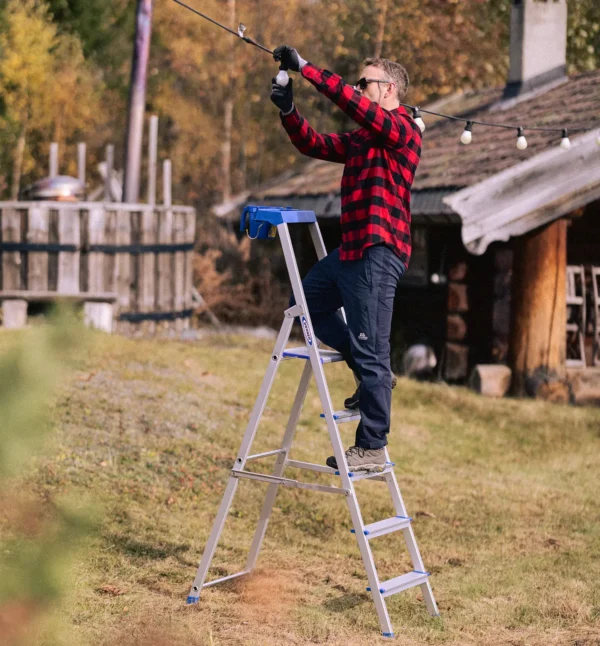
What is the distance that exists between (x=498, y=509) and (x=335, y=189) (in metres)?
7.24

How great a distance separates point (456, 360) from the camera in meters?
11.5

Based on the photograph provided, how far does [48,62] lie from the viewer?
22688 mm

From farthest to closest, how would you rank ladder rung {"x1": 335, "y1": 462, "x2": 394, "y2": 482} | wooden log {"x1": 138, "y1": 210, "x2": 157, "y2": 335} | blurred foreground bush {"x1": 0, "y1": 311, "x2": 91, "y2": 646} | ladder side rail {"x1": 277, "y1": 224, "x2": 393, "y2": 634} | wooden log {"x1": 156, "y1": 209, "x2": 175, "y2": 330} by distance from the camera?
wooden log {"x1": 156, "y1": 209, "x2": 175, "y2": 330}, wooden log {"x1": 138, "y1": 210, "x2": 157, "y2": 335}, ladder rung {"x1": 335, "y1": 462, "x2": 394, "y2": 482}, ladder side rail {"x1": 277, "y1": 224, "x2": 393, "y2": 634}, blurred foreground bush {"x1": 0, "y1": 311, "x2": 91, "y2": 646}

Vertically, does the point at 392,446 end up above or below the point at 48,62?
below

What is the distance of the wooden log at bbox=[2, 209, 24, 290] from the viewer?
12.6 m

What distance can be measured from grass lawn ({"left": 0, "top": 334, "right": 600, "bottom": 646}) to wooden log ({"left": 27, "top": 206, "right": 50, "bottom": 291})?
234cm

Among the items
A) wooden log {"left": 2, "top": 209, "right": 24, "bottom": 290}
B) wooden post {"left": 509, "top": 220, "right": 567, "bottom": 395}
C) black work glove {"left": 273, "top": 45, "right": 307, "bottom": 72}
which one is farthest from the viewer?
wooden log {"left": 2, "top": 209, "right": 24, "bottom": 290}

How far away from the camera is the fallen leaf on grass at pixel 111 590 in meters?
5.18

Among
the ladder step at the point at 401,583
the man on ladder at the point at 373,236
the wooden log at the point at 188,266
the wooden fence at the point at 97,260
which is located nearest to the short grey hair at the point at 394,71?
the man on ladder at the point at 373,236

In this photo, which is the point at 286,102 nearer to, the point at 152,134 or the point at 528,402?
the point at 528,402

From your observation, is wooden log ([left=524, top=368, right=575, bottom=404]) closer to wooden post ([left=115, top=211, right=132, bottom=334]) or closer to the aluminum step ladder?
wooden post ([left=115, top=211, right=132, bottom=334])

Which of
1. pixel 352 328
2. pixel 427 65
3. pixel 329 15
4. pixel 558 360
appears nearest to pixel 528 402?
pixel 558 360

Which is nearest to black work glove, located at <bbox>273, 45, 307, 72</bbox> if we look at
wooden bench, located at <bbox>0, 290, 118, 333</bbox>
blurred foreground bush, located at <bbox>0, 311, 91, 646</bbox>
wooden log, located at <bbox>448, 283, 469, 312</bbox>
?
blurred foreground bush, located at <bbox>0, 311, 91, 646</bbox>

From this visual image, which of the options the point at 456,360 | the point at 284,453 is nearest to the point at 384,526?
the point at 284,453
